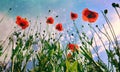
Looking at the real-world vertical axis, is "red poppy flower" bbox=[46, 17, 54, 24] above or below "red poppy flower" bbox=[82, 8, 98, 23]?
above

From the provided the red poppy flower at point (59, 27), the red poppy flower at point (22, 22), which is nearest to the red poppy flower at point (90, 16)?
the red poppy flower at point (22, 22)

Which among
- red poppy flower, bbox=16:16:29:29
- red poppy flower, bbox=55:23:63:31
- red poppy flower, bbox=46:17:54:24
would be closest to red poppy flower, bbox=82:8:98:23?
red poppy flower, bbox=16:16:29:29

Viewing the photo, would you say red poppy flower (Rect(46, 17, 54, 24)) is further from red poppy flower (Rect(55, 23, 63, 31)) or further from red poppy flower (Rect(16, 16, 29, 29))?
red poppy flower (Rect(16, 16, 29, 29))

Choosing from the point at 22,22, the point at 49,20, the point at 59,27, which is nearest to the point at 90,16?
the point at 22,22

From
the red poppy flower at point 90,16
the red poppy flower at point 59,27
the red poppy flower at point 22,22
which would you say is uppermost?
the red poppy flower at point 22,22

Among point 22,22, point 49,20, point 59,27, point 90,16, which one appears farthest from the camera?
point 49,20

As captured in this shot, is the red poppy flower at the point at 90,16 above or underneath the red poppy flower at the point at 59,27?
underneath

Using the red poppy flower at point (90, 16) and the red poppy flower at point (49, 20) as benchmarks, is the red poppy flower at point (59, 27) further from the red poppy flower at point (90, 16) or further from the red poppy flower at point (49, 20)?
the red poppy flower at point (90, 16)

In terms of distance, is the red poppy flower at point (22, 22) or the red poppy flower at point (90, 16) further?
the red poppy flower at point (22, 22)

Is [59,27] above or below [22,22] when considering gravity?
below

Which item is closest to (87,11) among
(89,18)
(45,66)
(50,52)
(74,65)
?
(89,18)

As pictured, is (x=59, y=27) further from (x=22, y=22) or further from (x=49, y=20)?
(x=22, y=22)
